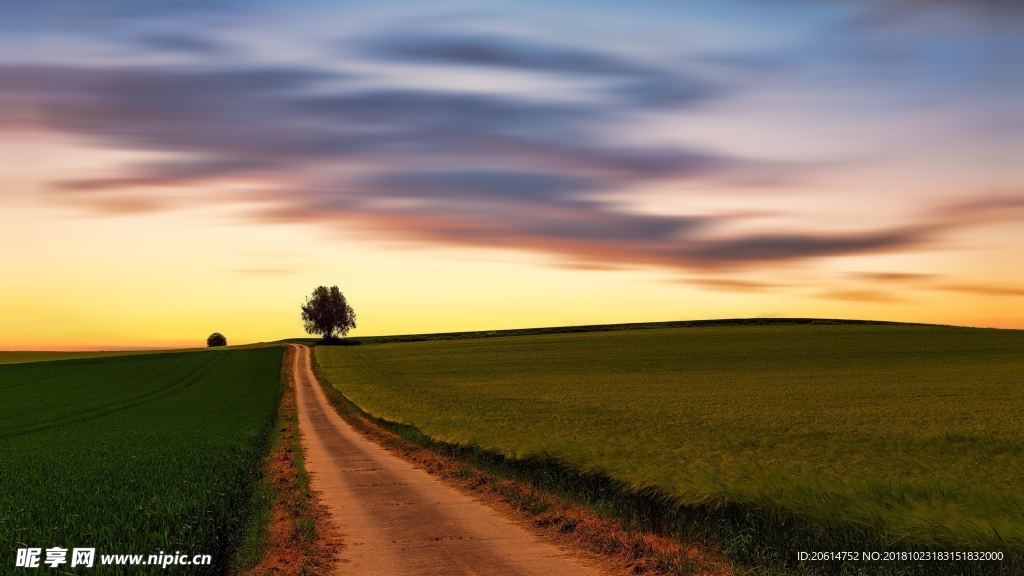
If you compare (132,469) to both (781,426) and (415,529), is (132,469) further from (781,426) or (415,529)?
(781,426)

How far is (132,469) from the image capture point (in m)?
23.4

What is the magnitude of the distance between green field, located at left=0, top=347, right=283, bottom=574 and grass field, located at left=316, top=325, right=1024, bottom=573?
8.27 m

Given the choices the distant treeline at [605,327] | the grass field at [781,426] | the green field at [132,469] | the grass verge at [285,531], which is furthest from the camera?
the distant treeline at [605,327]

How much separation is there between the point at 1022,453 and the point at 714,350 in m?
70.8

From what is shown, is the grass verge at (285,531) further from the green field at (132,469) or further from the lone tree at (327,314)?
the lone tree at (327,314)

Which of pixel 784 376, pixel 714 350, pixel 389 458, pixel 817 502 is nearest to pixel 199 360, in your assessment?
pixel 714 350

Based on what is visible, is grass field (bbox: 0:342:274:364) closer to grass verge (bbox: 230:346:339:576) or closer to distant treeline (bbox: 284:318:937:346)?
distant treeline (bbox: 284:318:937:346)

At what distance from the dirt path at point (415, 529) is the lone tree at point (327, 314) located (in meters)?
165

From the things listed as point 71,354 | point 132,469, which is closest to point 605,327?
point 71,354

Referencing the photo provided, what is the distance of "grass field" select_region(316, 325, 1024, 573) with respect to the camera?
12.2 meters

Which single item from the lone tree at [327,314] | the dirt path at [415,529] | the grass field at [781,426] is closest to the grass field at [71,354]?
the lone tree at [327,314]

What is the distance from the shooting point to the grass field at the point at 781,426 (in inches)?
481

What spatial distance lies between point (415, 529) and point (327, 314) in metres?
178

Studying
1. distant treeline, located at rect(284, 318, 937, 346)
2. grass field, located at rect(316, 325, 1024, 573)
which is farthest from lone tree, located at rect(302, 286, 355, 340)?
grass field, located at rect(316, 325, 1024, 573)
